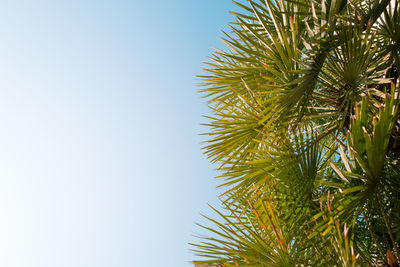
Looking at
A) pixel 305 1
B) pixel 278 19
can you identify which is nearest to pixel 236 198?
pixel 278 19

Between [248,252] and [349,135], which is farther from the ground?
[349,135]

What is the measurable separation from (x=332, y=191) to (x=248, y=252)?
3.04ft

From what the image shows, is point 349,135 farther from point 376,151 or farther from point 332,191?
point 332,191

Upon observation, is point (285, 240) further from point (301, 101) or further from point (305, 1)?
point (305, 1)

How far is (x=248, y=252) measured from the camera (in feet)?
6.37

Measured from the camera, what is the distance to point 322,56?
2.39 m

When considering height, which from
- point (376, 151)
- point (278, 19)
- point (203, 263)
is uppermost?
point (278, 19)

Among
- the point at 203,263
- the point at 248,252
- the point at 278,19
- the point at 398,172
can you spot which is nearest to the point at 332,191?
the point at 398,172

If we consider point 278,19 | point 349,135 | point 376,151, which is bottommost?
point 376,151

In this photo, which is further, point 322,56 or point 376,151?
point 322,56

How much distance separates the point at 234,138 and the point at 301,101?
603mm

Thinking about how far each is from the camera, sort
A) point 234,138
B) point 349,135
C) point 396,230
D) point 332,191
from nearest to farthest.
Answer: point 349,135
point 396,230
point 332,191
point 234,138

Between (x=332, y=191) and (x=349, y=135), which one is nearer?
(x=349, y=135)

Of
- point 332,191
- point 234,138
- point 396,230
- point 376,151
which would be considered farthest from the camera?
point 234,138
